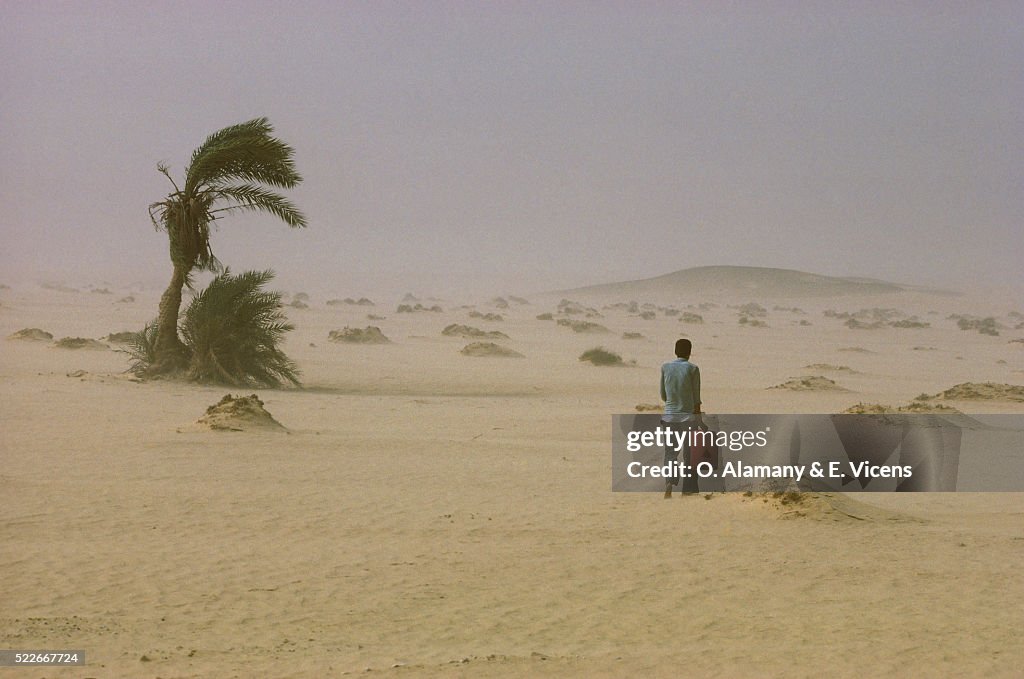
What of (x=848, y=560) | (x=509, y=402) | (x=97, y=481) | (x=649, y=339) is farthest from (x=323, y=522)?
(x=649, y=339)

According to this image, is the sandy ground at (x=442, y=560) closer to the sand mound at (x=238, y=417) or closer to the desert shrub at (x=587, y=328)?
the sand mound at (x=238, y=417)

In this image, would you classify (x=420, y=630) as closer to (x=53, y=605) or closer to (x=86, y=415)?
(x=53, y=605)

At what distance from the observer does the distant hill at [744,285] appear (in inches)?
4599

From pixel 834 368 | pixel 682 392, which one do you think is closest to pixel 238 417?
pixel 682 392

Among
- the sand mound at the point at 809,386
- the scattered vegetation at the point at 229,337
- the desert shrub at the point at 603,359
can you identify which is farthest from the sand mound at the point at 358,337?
the sand mound at the point at 809,386

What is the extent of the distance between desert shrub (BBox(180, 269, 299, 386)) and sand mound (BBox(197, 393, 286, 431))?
525cm

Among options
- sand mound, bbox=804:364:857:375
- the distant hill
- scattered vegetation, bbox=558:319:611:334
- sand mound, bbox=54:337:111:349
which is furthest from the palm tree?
the distant hill

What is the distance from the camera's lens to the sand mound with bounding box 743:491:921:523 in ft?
31.6

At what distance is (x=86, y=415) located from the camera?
50.3ft

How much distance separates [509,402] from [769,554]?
488 inches

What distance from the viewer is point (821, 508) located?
9.73 m

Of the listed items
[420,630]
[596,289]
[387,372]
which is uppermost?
[596,289]

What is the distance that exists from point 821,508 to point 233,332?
13909mm

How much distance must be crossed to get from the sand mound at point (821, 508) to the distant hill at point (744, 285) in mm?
103882
